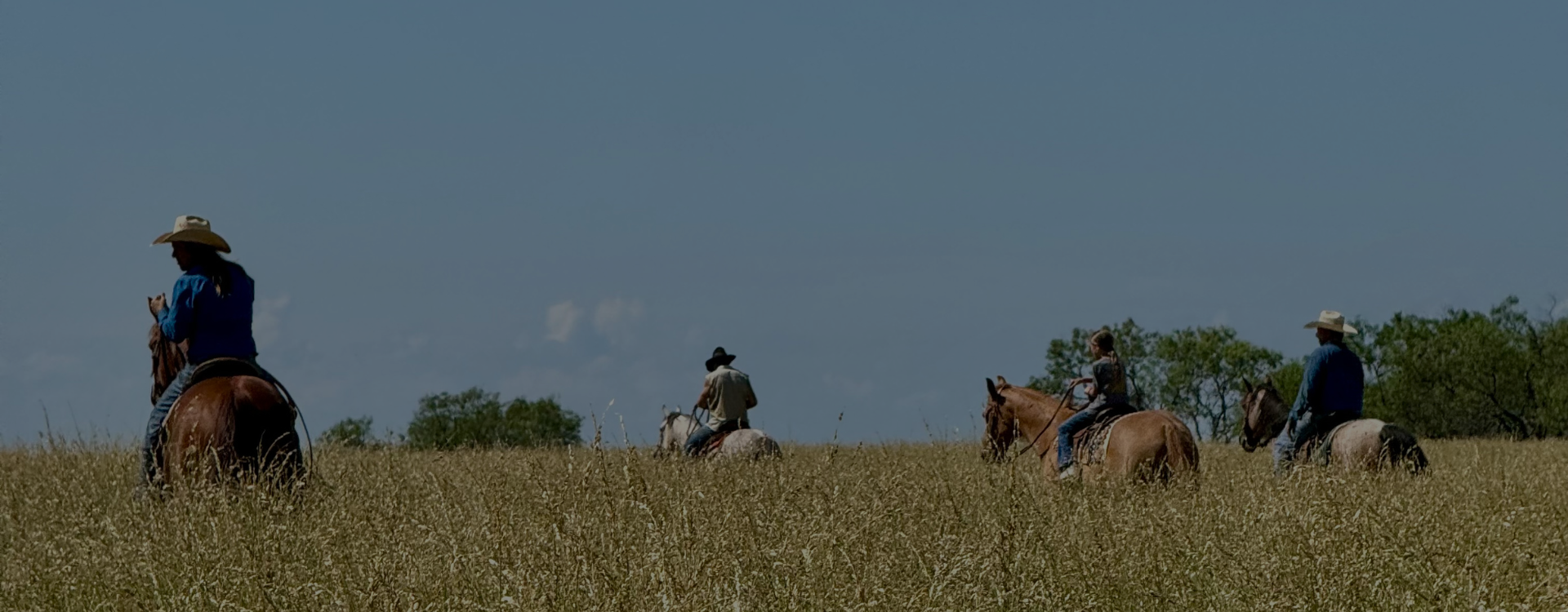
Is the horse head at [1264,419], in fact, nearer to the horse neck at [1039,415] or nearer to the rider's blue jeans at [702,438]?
the horse neck at [1039,415]

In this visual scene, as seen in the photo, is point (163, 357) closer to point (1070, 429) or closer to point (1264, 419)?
point (1070, 429)

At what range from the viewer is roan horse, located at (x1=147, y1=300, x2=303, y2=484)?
26.8 ft

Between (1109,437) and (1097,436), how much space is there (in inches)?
5.6

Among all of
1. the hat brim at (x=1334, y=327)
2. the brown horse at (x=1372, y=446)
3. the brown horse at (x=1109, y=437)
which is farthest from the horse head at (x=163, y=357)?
the hat brim at (x=1334, y=327)

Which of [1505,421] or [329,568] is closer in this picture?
[329,568]

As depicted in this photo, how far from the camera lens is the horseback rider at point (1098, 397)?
444 inches

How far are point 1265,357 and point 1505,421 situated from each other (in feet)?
41.6

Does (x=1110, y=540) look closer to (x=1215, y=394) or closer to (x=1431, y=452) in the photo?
(x=1431, y=452)

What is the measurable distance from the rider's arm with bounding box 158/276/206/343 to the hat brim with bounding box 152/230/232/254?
0.32 meters

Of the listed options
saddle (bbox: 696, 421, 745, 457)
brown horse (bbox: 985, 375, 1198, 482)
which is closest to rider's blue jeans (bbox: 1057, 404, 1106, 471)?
brown horse (bbox: 985, 375, 1198, 482)

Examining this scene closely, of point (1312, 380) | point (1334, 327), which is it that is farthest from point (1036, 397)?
point (1334, 327)

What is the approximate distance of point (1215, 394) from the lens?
66.3 meters

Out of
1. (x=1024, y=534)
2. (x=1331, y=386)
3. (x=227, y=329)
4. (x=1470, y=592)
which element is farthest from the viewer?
(x=1331, y=386)

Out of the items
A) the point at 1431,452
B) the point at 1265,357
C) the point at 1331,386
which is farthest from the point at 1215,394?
the point at 1331,386
